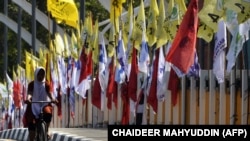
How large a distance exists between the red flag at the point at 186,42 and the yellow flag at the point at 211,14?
51 centimetres

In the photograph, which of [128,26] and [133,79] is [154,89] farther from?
[128,26]

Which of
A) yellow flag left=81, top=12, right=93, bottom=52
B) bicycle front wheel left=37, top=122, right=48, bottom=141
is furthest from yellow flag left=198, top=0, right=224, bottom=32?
yellow flag left=81, top=12, right=93, bottom=52

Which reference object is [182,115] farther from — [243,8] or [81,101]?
[81,101]

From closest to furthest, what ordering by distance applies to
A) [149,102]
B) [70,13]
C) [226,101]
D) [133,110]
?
[226,101]
[149,102]
[133,110]
[70,13]

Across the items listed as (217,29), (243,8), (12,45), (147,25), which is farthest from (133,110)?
(12,45)

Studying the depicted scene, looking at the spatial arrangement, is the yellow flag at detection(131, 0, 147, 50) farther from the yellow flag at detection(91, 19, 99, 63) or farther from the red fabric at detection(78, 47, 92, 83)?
the red fabric at detection(78, 47, 92, 83)

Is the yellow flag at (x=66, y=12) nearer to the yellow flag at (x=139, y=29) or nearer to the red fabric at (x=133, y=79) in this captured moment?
the red fabric at (x=133, y=79)

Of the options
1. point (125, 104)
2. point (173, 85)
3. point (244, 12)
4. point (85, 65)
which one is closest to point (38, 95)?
point (244, 12)

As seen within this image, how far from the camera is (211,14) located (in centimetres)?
1430

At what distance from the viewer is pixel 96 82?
74.6 feet

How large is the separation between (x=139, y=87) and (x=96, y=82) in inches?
133

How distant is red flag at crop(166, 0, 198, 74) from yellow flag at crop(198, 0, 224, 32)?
20.1 inches

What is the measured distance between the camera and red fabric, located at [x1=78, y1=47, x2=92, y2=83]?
23.7m

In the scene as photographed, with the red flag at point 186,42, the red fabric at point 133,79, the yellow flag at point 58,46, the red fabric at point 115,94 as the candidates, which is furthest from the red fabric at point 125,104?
the yellow flag at point 58,46
